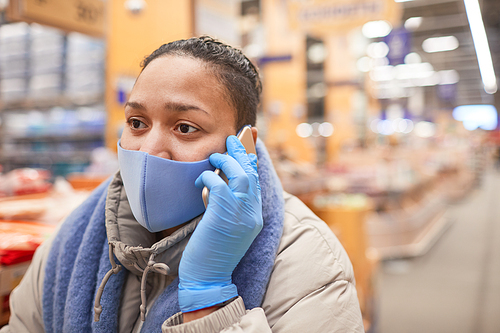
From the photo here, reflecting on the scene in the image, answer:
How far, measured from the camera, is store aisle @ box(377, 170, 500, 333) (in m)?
3.52

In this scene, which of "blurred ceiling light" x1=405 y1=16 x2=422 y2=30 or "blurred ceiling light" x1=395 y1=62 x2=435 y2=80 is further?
"blurred ceiling light" x1=395 y1=62 x2=435 y2=80

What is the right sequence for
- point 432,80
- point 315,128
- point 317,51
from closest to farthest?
point 317,51 → point 315,128 → point 432,80

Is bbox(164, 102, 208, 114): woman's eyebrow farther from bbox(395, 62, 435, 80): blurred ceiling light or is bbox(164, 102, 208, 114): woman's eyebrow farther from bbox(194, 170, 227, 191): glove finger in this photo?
bbox(395, 62, 435, 80): blurred ceiling light

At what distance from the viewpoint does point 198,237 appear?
84cm

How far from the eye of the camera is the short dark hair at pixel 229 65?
3.23 ft

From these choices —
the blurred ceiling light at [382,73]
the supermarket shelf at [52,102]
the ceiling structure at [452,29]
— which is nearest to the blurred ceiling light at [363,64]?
the ceiling structure at [452,29]

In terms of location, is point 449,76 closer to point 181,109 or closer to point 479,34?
point 479,34

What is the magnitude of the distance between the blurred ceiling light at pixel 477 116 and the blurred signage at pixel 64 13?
Result: 34495 mm

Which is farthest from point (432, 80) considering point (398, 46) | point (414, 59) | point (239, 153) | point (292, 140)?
point (239, 153)

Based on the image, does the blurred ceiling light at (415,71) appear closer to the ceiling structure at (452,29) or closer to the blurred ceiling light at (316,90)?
the ceiling structure at (452,29)

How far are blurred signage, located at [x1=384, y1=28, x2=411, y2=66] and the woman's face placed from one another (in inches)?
277

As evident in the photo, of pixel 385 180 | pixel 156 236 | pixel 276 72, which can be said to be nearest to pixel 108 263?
pixel 156 236

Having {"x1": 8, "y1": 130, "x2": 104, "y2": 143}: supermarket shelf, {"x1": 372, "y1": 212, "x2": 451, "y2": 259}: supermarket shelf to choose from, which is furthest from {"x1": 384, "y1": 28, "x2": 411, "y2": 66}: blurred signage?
{"x1": 8, "y1": 130, "x2": 104, "y2": 143}: supermarket shelf

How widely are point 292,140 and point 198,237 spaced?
9.39 metres
